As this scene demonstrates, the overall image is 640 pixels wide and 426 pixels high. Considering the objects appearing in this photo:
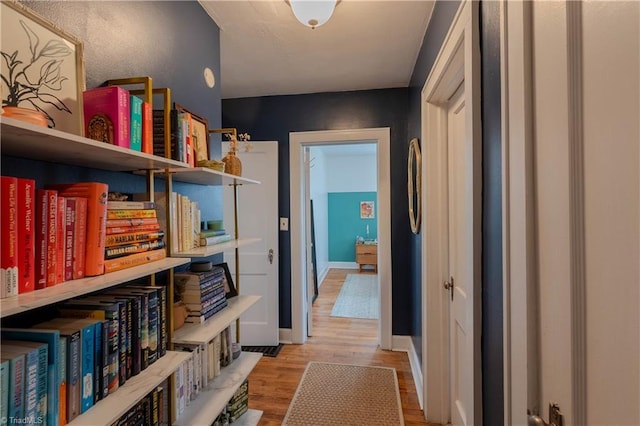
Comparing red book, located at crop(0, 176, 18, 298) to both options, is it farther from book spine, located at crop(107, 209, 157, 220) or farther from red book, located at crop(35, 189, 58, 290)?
book spine, located at crop(107, 209, 157, 220)

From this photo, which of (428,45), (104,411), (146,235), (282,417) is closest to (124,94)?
(146,235)

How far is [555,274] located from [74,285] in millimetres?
1115

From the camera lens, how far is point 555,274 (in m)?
0.67

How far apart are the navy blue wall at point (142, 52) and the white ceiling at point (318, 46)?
18 cm

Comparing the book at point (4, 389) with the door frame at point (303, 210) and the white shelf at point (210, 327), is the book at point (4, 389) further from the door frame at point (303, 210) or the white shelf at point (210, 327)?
the door frame at point (303, 210)

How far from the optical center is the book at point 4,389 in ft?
2.05

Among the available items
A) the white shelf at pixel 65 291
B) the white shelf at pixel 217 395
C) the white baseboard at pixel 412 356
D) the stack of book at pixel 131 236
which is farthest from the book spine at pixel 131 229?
the white baseboard at pixel 412 356

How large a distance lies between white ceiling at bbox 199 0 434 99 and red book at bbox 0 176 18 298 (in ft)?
5.03

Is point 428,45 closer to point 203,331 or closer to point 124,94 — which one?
point 124,94

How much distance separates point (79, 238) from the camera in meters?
0.83

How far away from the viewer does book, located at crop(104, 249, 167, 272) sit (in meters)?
0.91

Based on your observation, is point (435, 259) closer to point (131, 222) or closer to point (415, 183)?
point (415, 183)

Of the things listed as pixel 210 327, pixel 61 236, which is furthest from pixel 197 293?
pixel 61 236

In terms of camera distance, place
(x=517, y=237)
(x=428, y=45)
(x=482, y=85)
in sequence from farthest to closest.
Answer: (x=428, y=45)
(x=482, y=85)
(x=517, y=237)
